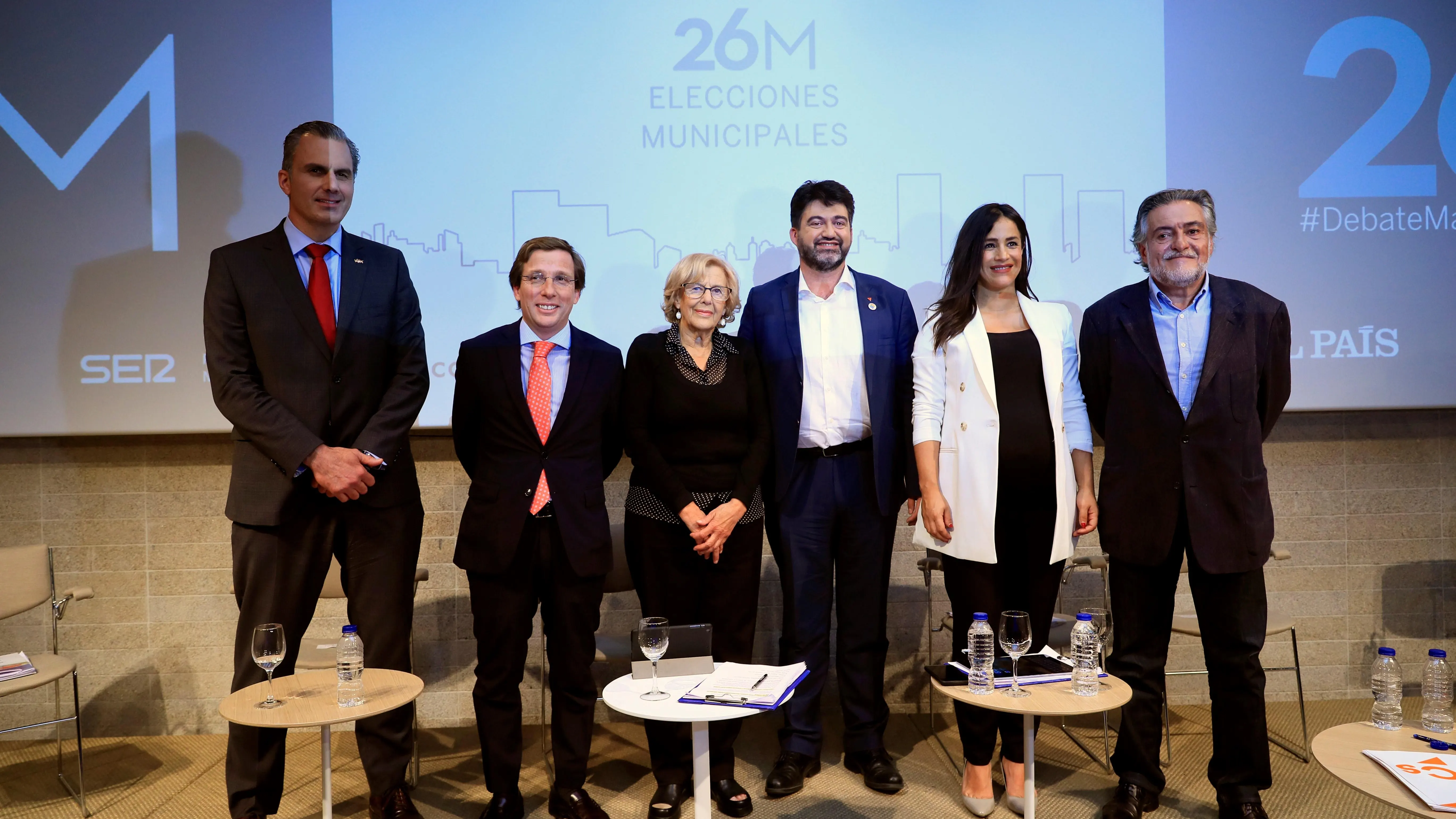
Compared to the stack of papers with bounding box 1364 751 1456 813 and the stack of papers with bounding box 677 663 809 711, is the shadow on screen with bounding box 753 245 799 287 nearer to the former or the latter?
the stack of papers with bounding box 677 663 809 711

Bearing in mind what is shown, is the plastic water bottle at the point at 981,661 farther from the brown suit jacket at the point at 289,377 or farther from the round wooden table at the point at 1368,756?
the brown suit jacket at the point at 289,377

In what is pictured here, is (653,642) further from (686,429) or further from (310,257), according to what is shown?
(310,257)

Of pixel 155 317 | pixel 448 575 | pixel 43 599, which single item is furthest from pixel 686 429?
pixel 43 599

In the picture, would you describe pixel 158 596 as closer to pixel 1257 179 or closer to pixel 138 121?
pixel 138 121

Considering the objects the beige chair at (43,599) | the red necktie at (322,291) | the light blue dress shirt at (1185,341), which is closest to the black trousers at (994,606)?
the light blue dress shirt at (1185,341)

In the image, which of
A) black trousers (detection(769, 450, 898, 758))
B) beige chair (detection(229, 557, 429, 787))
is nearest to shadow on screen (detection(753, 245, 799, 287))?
black trousers (detection(769, 450, 898, 758))

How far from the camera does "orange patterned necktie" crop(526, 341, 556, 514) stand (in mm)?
2973

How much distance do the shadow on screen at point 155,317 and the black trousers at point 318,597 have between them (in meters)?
1.35

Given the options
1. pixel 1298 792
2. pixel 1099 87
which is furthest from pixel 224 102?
pixel 1298 792

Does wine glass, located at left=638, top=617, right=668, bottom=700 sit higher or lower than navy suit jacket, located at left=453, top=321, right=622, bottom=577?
lower

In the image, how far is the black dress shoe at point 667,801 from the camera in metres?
3.06

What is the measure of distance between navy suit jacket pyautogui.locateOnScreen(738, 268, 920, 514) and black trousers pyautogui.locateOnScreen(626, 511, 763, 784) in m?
0.31

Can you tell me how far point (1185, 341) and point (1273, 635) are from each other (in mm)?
1476

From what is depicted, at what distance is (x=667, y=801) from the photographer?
10.1 feet
